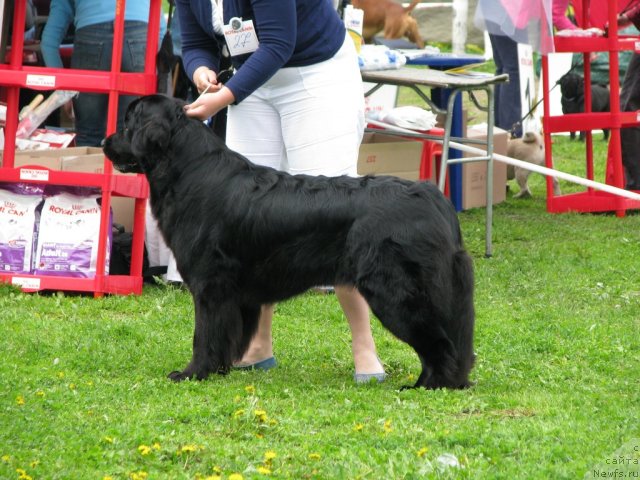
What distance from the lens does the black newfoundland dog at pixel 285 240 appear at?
3984 mm

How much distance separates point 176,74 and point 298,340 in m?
2.71

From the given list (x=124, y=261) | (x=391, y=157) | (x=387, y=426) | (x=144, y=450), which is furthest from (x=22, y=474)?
(x=391, y=157)

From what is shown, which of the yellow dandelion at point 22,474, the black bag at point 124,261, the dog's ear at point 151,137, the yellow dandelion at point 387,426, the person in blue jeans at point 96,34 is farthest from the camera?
the person in blue jeans at point 96,34

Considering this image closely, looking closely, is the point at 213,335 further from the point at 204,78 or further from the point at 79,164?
the point at 79,164

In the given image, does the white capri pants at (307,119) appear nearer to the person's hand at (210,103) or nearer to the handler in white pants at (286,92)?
the handler in white pants at (286,92)

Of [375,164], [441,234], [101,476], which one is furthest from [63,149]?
[101,476]

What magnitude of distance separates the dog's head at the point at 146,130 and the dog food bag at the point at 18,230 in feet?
6.07

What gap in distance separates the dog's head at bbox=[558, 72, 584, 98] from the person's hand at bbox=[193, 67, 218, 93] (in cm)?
758

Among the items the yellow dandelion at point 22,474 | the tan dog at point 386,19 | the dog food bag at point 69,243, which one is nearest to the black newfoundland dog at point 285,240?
the yellow dandelion at point 22,474

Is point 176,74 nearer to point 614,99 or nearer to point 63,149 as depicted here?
point 63,149

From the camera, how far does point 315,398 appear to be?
13.1ft

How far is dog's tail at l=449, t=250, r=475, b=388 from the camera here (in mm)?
4062

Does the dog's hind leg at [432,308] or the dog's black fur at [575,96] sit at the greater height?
the dog's black fur at [575,96]

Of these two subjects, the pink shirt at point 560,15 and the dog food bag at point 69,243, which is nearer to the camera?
the dog food bag at point 69,243
